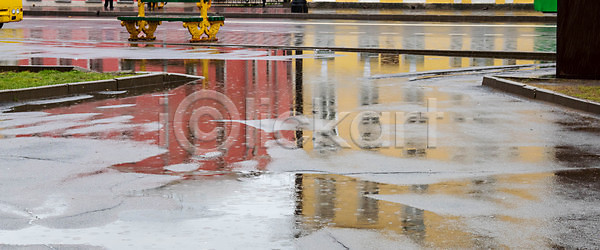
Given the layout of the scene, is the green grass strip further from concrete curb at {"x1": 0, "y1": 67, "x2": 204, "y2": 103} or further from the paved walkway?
the paved walkway

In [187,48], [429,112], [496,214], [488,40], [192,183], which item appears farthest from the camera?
[488,40]

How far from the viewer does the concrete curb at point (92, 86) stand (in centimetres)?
1355

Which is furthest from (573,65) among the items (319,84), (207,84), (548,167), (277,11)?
(277,11)

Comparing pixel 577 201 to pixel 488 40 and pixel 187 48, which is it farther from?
pixel 488 40

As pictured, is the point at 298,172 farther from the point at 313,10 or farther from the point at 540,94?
the point at 313,10

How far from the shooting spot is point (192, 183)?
313 inches

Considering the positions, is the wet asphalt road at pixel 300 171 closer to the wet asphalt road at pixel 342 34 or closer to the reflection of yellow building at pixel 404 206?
the reflection of yellow building at pixel 404 206

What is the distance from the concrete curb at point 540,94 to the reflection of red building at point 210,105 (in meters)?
3.22

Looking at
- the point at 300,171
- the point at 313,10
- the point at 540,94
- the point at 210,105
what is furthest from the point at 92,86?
the point at 313,10

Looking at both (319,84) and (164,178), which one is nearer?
(164,178)

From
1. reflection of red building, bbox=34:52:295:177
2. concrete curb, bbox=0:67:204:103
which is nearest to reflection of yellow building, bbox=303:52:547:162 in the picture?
reflection of red building, bbox=34:52:295:177

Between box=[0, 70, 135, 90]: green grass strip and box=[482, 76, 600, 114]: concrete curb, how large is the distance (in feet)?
19.3

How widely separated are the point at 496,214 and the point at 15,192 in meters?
3.53

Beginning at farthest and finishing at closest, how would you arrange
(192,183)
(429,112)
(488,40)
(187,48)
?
(488,40) → (187,48) → (429,112) → (192,183)
